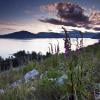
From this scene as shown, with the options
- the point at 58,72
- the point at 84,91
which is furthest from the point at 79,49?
the point at 58,72

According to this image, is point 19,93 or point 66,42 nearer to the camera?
point 66,42

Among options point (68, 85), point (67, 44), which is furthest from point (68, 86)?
point (67, 44)

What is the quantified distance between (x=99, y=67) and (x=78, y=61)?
4.39m

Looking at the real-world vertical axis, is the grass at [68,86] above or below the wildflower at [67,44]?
below

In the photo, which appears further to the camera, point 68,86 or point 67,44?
point 68,86

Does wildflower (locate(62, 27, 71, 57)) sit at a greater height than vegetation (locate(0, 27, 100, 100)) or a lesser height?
greater

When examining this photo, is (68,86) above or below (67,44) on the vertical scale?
below

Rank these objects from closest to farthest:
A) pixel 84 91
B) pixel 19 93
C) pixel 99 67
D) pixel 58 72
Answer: pixel 84 91
pixel 19 93
pixel 58 72
pixel 99 67

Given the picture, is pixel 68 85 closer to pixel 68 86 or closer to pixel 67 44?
pixel 68 86

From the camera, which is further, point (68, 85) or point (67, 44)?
point (68, 85)

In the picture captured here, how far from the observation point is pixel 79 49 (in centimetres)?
813

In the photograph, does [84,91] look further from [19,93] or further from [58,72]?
[58,72]

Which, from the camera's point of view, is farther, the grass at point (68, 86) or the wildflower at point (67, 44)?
the grass at point (68, 86)

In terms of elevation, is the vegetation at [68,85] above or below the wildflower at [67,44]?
below
